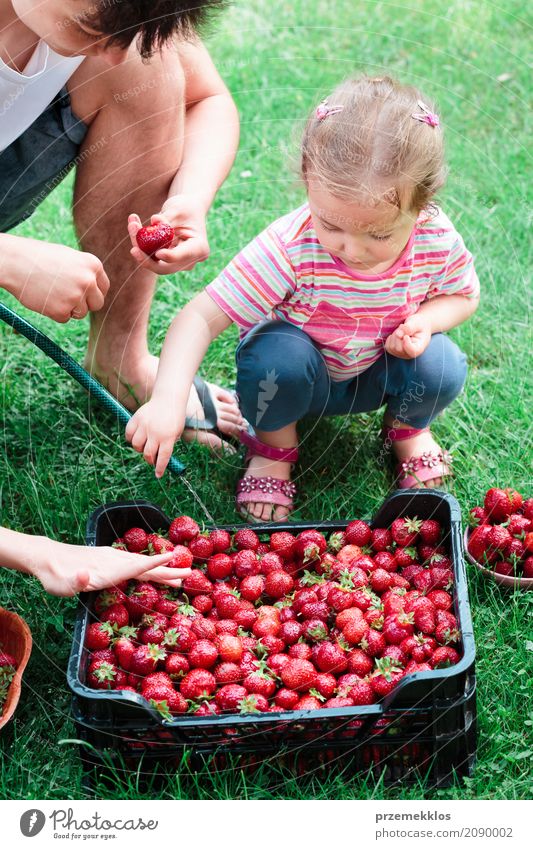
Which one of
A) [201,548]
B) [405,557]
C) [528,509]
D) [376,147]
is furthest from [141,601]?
[376,147]

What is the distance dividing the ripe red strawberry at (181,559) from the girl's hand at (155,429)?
16cm

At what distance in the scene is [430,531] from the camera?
1.79 m

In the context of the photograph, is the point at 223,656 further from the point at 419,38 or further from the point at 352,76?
the point at 419,38

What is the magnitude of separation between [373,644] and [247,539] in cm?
33

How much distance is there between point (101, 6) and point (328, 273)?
0.64 metres

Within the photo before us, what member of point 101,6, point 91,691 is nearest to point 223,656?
point 91,691

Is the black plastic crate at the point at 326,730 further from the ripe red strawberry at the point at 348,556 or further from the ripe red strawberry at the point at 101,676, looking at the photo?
the ripe red strawberry at the point at 348,556

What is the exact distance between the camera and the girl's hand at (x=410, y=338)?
1860 mm

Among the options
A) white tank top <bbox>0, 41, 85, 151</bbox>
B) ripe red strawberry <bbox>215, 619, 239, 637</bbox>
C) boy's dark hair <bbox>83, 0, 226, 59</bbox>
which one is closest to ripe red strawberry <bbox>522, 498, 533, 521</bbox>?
ripe red strawberry <bbox>215, 619, 239, 637</bbox>

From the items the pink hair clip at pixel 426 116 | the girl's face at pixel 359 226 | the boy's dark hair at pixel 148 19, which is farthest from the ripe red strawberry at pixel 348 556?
the boy's dark hair at pixel 148 19

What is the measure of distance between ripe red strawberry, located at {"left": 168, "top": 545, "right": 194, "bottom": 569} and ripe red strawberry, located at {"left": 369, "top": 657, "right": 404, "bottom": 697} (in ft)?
1.31

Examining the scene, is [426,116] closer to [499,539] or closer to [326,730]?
[499,539]

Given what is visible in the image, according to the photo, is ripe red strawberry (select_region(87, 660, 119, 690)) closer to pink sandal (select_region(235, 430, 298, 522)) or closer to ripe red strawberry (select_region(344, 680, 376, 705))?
ripe red strawberry (select_region(344, 680, 376, 705))
